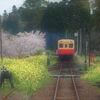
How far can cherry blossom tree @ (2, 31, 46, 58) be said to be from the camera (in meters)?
49.3

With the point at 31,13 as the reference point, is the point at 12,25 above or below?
below

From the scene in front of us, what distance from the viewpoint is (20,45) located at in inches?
2108

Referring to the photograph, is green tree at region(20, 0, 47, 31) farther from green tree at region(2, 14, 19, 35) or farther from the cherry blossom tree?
the cherry blossom tree

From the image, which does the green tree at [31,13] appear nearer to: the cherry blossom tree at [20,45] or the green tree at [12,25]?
the green tree at [12,25]

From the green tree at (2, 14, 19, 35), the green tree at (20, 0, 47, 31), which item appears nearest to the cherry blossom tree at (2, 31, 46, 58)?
the green tree at (20, 0, 47, 31)

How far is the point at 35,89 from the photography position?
19062 mm

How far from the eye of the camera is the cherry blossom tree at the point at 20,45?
49.3 meters

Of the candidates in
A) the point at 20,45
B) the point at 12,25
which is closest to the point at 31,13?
the point at 12,25

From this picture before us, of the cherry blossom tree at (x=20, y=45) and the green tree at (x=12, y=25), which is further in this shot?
the green tree at (x=12, y=25)

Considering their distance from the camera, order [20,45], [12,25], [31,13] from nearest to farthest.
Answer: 1. [20,45]
2. [31,13]
3. [12,25]

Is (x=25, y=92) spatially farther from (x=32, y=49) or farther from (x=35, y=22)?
(x=35, y=22)

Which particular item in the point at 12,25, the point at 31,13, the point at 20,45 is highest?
the point at 31,13

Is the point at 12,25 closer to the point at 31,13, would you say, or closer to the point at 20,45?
the point at 31,13

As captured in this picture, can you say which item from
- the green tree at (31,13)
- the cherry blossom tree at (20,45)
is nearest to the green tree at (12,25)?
the green tree at (31,13)
